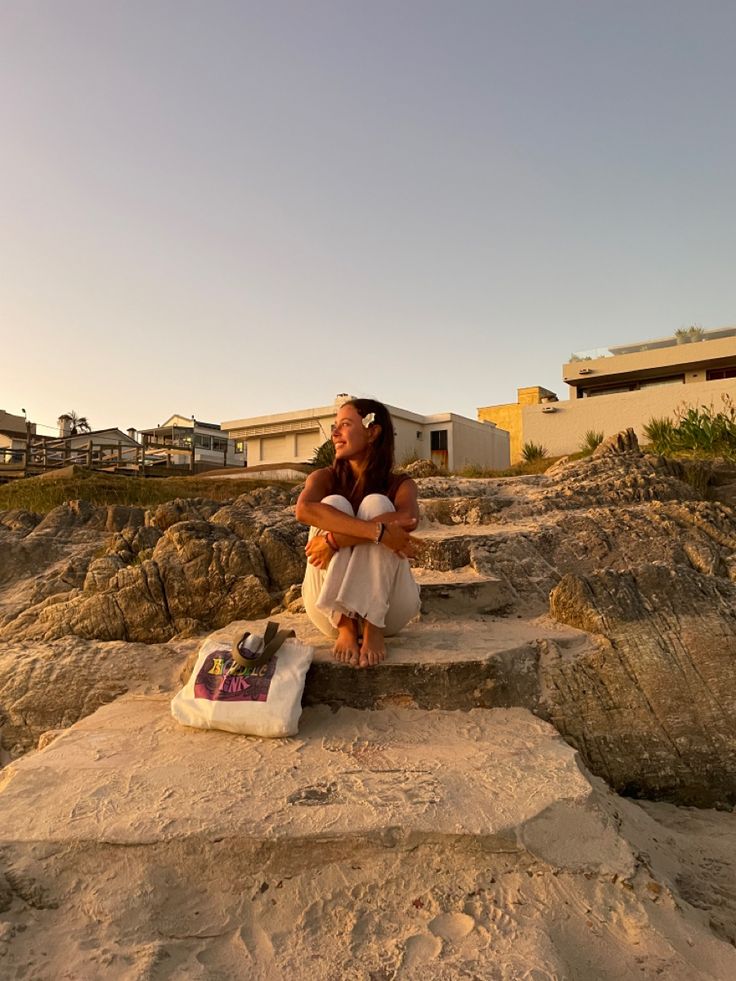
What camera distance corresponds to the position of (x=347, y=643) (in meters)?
3.24

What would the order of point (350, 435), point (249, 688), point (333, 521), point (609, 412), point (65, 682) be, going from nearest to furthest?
point (249, 688)
point (333, 521)
point (350, 435)
point (65, 682)
point (609, 412)

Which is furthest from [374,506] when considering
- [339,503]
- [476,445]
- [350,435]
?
[476,445]

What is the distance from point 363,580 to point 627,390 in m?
31.3

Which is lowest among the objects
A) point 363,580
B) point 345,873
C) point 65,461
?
point 345,873

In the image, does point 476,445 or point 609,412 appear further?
point 476,445

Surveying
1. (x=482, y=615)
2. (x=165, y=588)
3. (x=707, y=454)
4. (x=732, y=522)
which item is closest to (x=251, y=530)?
Answer: (x=165, y=588)

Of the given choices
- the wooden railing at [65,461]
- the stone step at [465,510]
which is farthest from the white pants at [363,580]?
the wooden railing at [65,461]

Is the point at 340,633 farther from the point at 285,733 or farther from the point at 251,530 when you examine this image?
the point at 251,530

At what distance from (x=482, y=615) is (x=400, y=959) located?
2694 millimetres

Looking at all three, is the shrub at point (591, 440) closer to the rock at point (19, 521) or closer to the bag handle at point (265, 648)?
the rock at point (19, 521)

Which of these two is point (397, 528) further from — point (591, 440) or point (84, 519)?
point (591, 440)

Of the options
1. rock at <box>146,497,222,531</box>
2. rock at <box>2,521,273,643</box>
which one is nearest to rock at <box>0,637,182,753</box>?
rock at <box>2,521,273,643</box>

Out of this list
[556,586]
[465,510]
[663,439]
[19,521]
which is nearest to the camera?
[556,586]

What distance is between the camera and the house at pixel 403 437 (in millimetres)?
26219
